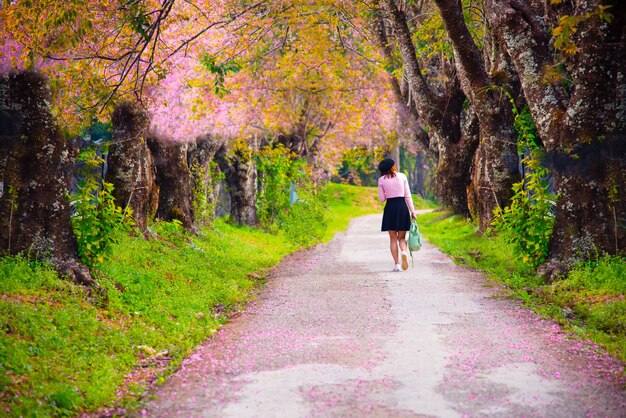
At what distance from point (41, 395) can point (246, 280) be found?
8641mm

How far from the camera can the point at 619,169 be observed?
11.3 meters

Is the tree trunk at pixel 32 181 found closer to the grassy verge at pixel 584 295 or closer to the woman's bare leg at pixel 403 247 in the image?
the grassy verge at pixel 584 295

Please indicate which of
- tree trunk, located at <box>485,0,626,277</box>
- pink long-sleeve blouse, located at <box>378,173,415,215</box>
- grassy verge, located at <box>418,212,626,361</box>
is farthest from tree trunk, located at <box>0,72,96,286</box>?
tree trunk, located at <box>485,0,626,277</box>

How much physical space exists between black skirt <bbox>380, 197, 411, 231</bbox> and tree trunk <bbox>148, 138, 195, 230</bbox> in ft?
19.6

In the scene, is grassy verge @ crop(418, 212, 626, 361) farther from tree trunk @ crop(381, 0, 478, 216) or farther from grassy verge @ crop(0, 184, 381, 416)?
tree trunk @ crop(381, 0, 478, 216)

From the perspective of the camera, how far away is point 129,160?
16156mm

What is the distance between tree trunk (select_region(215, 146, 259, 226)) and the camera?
26609 millimetres

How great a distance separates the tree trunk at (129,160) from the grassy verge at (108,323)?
1180 millimetres

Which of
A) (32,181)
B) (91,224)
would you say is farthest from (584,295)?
(32,181)

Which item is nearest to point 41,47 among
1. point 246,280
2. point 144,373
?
point 144,373

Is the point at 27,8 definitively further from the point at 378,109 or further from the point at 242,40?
the point at 378,109

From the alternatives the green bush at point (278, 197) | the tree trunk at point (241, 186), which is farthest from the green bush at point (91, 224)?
the tree trunk at point (241, 186)

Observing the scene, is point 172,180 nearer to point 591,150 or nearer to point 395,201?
point 395,201

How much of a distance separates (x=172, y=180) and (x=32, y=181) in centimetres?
865
